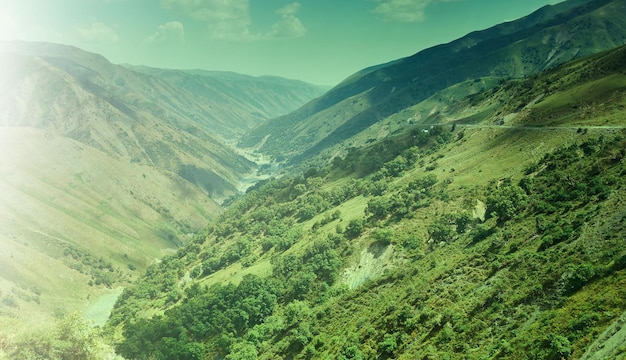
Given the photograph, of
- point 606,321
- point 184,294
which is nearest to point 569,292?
point 606,321

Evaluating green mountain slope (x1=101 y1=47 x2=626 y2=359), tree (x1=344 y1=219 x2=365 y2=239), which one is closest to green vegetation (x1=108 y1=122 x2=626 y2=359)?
green mountain slope (x1=101 y1=47 x2=626 y2=359)

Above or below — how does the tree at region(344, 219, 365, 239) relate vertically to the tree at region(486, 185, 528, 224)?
below

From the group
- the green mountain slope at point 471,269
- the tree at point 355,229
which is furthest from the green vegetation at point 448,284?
the tree at point 355,229

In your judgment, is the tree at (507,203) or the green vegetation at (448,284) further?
the tree at (507,203)

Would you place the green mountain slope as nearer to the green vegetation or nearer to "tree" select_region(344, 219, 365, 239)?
the green vegetation

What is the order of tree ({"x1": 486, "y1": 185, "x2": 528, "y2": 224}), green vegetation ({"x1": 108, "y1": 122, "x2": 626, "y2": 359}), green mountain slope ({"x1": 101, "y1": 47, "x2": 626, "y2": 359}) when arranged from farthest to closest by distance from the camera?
tree ({"x1": 486, "y1": 185, "x2": 528, "y2": 224}) < green mountain slope ({"x1": 101, "y1": 47, "x2": 626, "y2": 359}) < green vegetation ({"x1": 108, "y1": 122, "x2": 626, "y2": 359})

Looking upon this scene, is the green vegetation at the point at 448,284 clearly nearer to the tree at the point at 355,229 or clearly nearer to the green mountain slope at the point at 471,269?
the green mountain slope at the point at 471,269

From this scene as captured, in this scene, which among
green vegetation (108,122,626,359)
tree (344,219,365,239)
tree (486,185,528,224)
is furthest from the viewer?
tree (344,219,365,239)

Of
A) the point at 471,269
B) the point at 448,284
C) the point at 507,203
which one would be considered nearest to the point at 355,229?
the point at 507,203

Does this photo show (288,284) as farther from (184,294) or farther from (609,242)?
(609,242)
